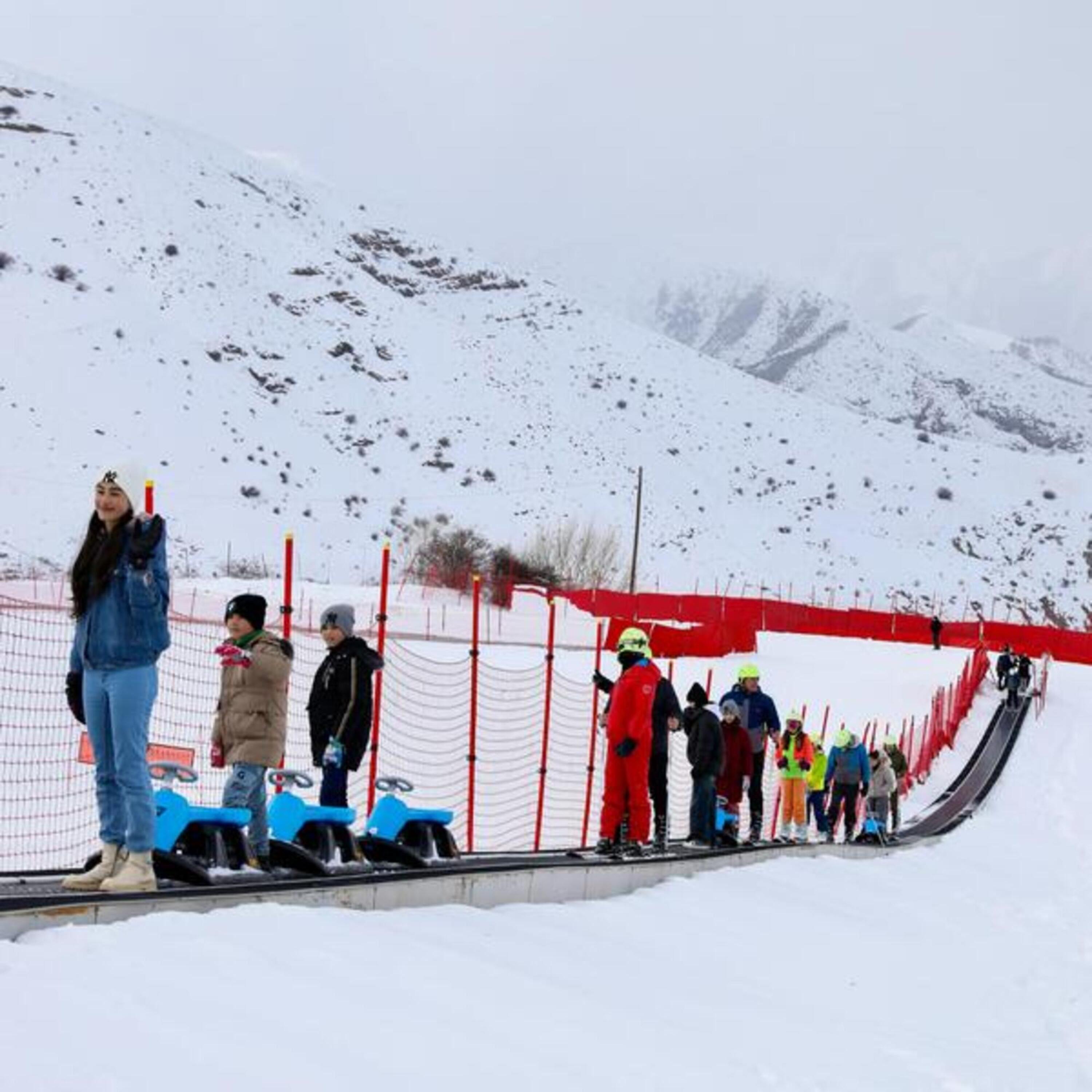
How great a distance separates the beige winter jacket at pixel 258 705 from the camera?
6672 millimetres

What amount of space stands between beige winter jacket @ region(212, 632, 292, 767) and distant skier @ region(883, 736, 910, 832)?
14.7 metres

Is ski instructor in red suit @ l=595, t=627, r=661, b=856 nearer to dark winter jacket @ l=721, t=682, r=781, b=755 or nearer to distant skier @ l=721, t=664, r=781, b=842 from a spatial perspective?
distant skier @ l=721, t=664, r=781, b=842

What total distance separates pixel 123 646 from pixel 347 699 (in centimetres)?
260

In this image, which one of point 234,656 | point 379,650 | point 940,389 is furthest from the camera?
point 940,389

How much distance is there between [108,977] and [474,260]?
108 meters

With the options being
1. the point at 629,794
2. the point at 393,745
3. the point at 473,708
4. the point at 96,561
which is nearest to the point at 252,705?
the point at 96,561

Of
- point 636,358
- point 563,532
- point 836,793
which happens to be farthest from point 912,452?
point 836,793

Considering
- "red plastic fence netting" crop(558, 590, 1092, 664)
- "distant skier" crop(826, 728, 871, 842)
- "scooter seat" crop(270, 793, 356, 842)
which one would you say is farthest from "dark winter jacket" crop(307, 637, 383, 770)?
"red plastic fence netting" crop(558, 590, 1092, 664)

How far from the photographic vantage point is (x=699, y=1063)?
4.75 metres

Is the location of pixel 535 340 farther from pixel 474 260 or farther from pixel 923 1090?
pixel 923 1090

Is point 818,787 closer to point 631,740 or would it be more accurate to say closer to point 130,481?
point 631,740

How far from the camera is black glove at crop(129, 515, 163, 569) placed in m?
5.28

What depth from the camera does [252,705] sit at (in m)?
6.71

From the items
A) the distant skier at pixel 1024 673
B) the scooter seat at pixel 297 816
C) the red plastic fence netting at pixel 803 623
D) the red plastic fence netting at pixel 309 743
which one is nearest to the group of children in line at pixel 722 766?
the red plastic fence netting at pixel 309 743
